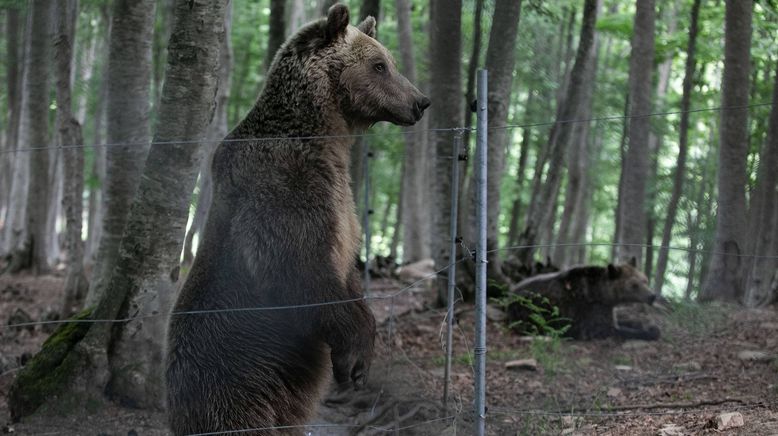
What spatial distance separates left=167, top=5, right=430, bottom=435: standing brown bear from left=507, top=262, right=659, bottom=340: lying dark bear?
18.0ft

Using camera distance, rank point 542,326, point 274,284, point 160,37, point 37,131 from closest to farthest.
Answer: point 274,284
point 542,326
point 37,131
point 160,37

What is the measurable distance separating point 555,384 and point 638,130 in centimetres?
636

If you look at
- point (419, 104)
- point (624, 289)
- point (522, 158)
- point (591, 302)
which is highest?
point (522, 158)

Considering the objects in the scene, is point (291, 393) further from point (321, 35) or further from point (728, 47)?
point (728, 47)

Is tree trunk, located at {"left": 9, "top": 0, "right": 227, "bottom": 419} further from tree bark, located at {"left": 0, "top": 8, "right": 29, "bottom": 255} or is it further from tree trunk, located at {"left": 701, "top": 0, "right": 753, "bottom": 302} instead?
tree bark, located at {"left": 0, "top": 8, "right": 29, "bottom": 255}

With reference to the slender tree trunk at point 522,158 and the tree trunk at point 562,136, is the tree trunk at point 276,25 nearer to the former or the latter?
the tree trunk at point 562,136

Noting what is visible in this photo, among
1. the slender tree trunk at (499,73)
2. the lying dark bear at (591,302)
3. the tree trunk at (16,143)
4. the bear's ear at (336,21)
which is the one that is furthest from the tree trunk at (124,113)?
the tree trunk at (16,143)

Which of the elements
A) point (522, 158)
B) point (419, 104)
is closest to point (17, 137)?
point (522, 158)

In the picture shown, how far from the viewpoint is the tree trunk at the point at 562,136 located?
13.5 meters

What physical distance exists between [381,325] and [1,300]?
6726 millimetres

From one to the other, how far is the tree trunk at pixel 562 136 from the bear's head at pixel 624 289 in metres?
2.92

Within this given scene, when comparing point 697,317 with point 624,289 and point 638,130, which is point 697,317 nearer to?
point 624,289

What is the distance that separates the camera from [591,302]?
387 inches

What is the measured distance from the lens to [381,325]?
10.1m
